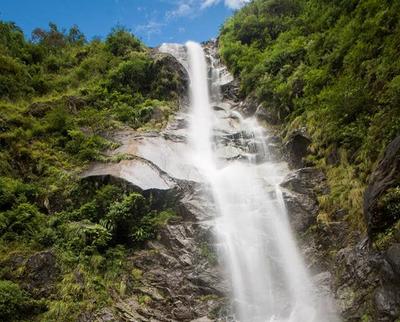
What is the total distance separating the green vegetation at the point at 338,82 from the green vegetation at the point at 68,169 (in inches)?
213

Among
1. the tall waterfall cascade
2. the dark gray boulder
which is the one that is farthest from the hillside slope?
the tall waterfall cascade

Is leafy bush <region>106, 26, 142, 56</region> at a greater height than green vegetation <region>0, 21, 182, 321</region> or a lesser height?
greater

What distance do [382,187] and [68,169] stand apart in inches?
426

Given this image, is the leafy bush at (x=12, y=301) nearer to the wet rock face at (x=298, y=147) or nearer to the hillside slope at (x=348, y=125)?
the hillside slope at (x=348, y=125)

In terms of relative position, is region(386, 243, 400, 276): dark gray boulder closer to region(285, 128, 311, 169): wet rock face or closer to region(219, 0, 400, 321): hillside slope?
region(219, 0, 400, 321): hillside slope

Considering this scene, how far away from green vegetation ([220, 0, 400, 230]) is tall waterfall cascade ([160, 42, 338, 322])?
171 cm

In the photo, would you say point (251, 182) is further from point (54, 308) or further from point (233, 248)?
point (54, 308)

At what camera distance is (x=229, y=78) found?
25.0m

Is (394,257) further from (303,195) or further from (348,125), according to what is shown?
(348,125)

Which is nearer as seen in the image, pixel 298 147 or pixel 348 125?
pixel 348 125

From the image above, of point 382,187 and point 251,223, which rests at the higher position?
point 251,223

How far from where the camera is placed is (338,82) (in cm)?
1410

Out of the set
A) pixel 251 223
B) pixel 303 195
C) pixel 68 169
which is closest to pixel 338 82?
pixel 303 195

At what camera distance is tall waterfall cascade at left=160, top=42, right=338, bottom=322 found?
10.3 metres
